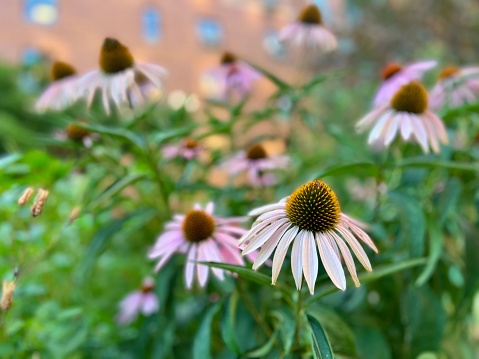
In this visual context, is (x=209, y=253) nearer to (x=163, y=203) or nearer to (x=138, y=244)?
(x=163, y=203)

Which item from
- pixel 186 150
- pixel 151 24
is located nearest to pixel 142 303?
pixel 186 150

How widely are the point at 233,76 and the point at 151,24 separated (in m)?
6.65

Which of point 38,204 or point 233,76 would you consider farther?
point 233,76

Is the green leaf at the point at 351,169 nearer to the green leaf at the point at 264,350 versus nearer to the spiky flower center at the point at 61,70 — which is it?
the green leaf at the point at 264,350

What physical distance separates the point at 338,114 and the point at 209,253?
260 cm

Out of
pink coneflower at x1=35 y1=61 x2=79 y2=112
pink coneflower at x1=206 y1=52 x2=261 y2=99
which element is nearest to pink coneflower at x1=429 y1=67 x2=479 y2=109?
pink coneflower at x1=206 y1=52 x2=261 y2=99

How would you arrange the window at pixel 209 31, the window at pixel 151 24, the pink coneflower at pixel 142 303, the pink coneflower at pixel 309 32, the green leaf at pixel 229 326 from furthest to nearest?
the window at pixel 209 31 < the window at pixel 151 24 < the pink coneflower at pixel 309 32 < the pink coneflower at pixel 142 303 < the green leaf at pixel 229 326

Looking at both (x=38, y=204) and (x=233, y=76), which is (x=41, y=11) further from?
(x=38, y=204)

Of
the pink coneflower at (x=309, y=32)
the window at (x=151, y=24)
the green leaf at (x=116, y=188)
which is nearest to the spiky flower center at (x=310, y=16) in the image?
the pink coneflower at (x=309, y=32)

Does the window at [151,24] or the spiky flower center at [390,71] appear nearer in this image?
the spiky flower center at [390,71]

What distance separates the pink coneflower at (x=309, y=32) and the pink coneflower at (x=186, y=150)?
0.25m

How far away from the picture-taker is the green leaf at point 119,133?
0.52 meters

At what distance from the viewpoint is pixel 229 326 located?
0.46 m

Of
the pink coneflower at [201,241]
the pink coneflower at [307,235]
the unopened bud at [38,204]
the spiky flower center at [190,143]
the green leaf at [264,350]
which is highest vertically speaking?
the pink coneflower at [307,235]
